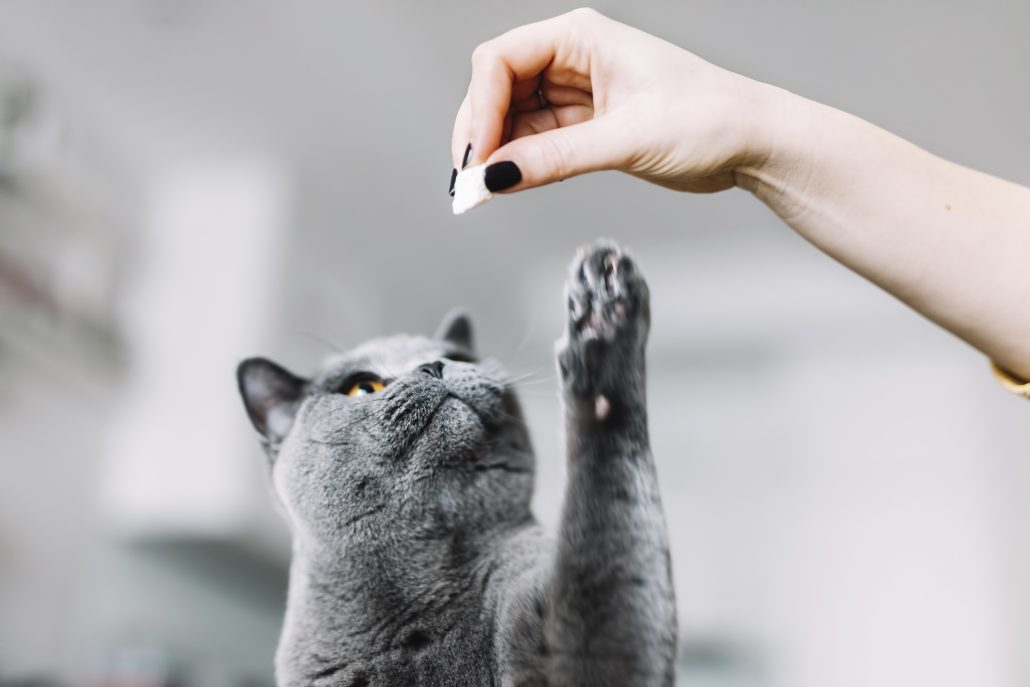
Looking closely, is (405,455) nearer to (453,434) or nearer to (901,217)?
(453,434)

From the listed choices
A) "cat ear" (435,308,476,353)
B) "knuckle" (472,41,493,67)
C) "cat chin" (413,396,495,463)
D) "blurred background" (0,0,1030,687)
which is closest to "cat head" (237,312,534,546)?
"cat chin" (413,396,495,463)

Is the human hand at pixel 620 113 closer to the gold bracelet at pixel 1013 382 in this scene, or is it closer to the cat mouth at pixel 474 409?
the cat mouth at pixel 474 409

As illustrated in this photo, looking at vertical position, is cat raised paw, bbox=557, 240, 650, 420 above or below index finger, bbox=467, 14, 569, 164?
below

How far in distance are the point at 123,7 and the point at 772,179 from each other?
1674mm

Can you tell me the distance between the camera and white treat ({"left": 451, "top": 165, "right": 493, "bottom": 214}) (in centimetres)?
67

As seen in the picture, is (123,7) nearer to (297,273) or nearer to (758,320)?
(297,273)

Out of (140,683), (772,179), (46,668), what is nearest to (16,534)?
(46,668)

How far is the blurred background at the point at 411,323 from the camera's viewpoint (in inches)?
67.0

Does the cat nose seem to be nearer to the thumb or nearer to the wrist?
the thumb

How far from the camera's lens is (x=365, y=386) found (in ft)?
2.95

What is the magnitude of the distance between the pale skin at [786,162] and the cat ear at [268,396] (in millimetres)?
361

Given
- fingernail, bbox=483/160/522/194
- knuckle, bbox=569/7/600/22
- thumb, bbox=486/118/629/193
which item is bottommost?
fingernail, bbox=483/160/522/194

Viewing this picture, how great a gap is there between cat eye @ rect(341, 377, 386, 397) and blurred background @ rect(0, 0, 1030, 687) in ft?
1.94

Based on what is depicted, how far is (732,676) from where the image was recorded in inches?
86.9
